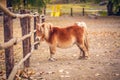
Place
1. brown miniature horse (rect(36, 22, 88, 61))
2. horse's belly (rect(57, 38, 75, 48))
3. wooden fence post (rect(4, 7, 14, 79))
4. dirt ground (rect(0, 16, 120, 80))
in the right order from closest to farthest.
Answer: wooden fence post (rect(4, 7, 14, 79))
dirt ground (rect(0, 16, 120, 80))
brown miniature horse (rect(36, 22, 88, 61))
horse's belly (rect(57, 38, 75, 48))

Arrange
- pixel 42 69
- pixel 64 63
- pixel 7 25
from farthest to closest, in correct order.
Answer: pixel 64 63, pixel 42 69, pixel 7 25

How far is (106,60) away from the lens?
940 cm

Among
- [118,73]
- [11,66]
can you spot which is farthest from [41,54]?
[11,66]

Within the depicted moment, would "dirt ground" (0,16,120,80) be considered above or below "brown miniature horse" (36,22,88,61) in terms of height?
below

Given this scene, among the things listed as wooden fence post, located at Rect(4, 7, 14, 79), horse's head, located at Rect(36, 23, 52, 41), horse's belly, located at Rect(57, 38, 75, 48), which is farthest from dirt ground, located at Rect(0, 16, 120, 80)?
wooden fence post, located at Rect(4, 7, 14, 79)

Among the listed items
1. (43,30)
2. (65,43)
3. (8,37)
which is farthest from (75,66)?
(8,37)

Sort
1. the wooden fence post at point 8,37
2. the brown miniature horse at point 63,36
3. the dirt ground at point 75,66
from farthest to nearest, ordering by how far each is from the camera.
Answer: the brown miniature horse at point 63,36
the dirt ground at point 75,66
the wooden fence post at point 8,37

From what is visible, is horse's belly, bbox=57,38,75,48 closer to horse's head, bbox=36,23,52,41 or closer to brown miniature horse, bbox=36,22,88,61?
brown miniature horse, bbox=36,22,88,61

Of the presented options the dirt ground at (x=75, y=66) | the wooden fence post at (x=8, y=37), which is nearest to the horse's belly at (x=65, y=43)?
the dirt ground at (x=75, y=66)

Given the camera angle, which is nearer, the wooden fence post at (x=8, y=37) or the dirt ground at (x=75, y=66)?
the wooden fence post at (x=8, y=37)

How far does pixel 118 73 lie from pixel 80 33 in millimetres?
2059

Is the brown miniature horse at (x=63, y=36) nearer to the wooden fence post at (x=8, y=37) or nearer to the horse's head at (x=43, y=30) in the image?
the horse's head at (x=43, y=30)

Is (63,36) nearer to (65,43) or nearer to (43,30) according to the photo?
(65,43)

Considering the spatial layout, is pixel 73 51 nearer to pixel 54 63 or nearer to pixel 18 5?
pixel 54 63
